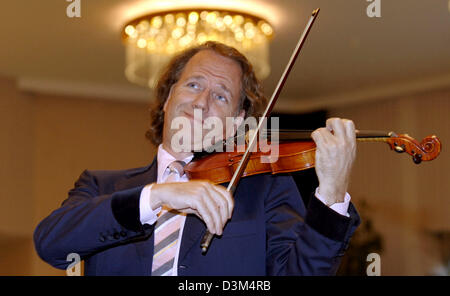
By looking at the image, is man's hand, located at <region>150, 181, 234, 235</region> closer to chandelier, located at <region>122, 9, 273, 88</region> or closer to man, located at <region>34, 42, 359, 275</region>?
man, located at <region>34, 42, 359, 275</region>

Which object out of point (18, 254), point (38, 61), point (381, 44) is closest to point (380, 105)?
point (381, 44)

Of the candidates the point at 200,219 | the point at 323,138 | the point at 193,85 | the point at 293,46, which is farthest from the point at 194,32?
the point at 323,138

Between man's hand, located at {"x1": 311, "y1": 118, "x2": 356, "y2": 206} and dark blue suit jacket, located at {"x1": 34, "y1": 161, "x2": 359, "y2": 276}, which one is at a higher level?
man's hand, located at {"x1": 311, "y1": 118, "x2": 356, "y2": 206}

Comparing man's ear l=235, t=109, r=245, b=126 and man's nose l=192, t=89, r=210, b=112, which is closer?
man's nose l=192, t=89, r=210, b=112

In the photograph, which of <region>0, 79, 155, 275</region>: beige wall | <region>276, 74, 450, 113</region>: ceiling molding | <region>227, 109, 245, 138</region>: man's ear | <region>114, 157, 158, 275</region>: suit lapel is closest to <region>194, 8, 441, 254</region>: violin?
<region>114, 157, 158, 275</region>: suit lapel

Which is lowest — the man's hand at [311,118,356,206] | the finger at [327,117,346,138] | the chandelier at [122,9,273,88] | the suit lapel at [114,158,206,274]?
the suit lapel at [114,158,206,274]

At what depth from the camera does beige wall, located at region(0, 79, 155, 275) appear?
5.11m

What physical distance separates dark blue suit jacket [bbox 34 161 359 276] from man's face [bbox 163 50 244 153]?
0.81 feet

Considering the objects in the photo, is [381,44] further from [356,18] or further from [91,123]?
[91,123]

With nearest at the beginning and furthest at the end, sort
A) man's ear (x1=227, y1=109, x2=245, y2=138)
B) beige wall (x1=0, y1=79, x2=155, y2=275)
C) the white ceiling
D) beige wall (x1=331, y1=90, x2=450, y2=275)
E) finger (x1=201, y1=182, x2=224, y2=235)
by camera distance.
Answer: finger (x1=201, y1=182, x2=224, y2=235), man's ear (x1=227, y1=109, x2=245, y2=138), the white ceiling, beige wall (x1=0, y1=79, x2=155, y2=275), beige wall (x1=331, y1=90, x2=450, y2=275)

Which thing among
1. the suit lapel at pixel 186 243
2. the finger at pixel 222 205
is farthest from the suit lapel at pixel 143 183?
the finger at pixel 222 205

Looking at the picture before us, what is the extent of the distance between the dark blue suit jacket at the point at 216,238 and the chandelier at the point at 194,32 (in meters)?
2.35

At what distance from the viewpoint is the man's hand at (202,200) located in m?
1.18
